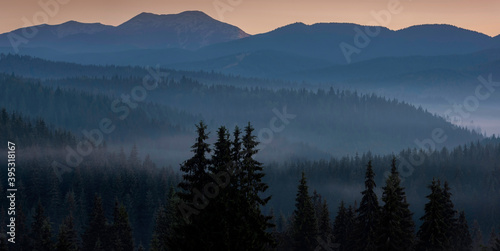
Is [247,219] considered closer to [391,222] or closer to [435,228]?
[391,222]

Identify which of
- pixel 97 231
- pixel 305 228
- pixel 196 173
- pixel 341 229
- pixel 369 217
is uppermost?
pixel 196 173

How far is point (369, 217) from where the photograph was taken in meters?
42.7

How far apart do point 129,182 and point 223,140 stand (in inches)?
4624

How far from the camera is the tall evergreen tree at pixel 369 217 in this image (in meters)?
41.7

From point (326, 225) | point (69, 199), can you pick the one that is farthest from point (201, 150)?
point (69, 199)

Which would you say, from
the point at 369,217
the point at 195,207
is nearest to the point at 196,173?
the point at 195,207

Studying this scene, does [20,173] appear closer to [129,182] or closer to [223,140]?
[129,182]

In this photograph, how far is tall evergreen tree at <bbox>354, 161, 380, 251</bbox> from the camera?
4172 cm

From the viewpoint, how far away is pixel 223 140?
2914cm

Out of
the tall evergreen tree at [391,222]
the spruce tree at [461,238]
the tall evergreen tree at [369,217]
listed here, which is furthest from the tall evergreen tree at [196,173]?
the spruce tree at [461,238]

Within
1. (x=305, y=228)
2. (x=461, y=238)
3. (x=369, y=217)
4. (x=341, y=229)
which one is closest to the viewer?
(x=369, y=217)

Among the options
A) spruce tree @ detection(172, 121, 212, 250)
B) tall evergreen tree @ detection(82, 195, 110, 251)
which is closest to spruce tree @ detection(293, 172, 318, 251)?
spruce tree @ detection(172, 121, 212, 250)

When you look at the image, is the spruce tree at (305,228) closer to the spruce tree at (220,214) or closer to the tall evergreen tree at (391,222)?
the tall evergreen tree at (391,222)

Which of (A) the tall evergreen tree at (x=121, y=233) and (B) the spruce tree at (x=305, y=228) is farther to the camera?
(A) the tall evergreen tree at (x=121, y=233)
